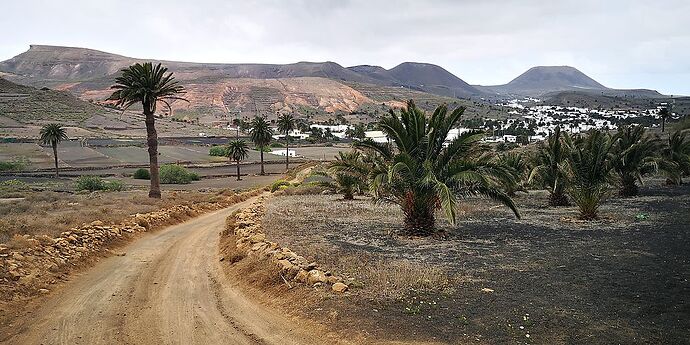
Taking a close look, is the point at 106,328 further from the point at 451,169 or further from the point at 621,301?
the point at 451,169

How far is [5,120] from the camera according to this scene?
388 ft

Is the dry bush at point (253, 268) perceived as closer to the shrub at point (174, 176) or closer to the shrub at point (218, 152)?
the shrub at point (174, 176)

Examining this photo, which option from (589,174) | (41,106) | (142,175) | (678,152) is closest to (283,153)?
(142,175)

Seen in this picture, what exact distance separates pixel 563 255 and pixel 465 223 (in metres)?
5.84

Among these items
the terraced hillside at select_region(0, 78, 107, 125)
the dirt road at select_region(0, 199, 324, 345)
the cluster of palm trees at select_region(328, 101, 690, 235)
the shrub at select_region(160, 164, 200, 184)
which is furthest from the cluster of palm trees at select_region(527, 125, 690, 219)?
the terraced hillside at select_region(0, 78, 107, 125)

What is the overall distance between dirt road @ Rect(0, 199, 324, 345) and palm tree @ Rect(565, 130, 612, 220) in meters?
12.4

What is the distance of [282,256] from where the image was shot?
10180 millimetres

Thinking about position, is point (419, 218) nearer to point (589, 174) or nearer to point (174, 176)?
point (589, 174)

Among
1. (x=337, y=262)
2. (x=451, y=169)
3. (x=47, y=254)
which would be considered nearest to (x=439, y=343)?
(x=337, y=262)

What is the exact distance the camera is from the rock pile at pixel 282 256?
8.40 meters

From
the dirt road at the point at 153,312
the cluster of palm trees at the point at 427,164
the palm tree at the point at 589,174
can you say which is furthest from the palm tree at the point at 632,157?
the dirt road at the point at 153,312

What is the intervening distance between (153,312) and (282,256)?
3017mm

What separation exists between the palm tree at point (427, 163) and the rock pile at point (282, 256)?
11.5 ft

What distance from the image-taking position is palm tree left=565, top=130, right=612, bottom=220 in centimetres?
1623
